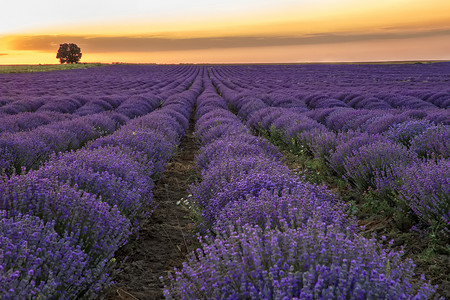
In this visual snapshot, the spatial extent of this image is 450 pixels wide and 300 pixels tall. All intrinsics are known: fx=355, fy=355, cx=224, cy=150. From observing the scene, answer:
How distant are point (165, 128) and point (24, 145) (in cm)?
263

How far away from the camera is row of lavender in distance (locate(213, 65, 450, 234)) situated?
132 inches

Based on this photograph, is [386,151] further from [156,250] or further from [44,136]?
[44,136]

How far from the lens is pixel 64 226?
8.45 ft

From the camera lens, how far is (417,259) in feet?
10.4

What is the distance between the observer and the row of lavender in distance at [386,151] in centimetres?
336

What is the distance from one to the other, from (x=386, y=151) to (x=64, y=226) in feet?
12.6

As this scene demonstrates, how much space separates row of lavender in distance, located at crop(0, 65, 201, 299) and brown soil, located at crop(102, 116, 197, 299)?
0.22m

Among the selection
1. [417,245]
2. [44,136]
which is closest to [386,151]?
[417,245]

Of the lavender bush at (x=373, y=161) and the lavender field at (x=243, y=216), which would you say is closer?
the lavender field at (x=243, y=216)

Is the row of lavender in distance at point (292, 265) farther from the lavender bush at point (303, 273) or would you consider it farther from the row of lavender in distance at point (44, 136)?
the row of lavender in distance at point (44, 136)

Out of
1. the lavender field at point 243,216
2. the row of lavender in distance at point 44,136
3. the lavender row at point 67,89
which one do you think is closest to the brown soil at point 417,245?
the lavender field at point 243,216

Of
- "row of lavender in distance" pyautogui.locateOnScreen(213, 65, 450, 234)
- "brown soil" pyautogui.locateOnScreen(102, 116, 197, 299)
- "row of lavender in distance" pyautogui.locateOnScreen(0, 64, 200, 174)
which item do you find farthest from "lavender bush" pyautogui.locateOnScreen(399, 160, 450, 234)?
"row of lavender in distance" pyautogui.locateOnScreen(0, 64, 200, 174)

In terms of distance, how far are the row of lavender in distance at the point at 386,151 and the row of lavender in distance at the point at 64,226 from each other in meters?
2.69

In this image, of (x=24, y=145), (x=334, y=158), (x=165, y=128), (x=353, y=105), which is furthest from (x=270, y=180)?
(x=353, y=105)
